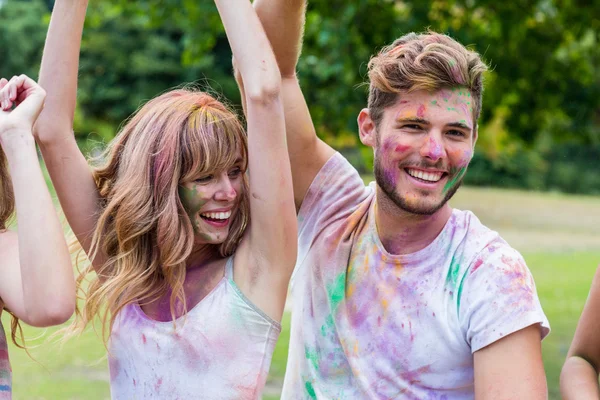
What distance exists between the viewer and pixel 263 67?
251 cm

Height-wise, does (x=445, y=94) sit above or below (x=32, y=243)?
above

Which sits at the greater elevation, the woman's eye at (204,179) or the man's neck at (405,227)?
the woman's eye at (204,179)

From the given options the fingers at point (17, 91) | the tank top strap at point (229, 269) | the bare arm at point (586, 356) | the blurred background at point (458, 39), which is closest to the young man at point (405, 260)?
the bare arm at point (586, 356)

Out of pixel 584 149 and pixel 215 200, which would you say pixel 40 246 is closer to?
pixel 215 200

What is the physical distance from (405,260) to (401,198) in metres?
0.19

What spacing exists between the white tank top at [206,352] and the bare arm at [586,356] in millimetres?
877

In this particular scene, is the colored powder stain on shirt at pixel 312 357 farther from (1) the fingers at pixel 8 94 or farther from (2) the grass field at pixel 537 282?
(1) the fingers at pixel 8 94

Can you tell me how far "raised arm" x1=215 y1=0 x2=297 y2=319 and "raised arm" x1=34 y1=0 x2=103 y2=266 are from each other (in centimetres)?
47

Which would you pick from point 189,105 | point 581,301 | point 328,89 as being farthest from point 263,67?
point 581,301

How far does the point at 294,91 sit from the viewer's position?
281cm

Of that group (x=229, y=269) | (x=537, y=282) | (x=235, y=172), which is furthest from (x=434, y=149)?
(x=537, y=282)

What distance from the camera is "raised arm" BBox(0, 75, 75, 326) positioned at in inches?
90.6

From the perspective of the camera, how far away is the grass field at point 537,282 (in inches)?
313

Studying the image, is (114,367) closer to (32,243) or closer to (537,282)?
(32,243)
